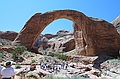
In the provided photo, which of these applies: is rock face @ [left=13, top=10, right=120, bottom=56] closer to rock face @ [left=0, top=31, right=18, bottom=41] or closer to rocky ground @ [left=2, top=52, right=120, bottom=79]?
rocky ground @ [left=2, top=52, right=120, bottom=79]

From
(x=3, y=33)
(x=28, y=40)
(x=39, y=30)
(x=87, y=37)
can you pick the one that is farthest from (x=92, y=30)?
(x=3, y=33)

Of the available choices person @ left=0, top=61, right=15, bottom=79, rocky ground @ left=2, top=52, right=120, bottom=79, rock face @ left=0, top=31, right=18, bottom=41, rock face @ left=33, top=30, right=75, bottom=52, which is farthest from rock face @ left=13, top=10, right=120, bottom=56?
person @ left=0, top=61, right=15, bottom=79

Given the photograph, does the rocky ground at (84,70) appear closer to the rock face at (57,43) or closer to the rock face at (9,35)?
the rock face at (57,43)

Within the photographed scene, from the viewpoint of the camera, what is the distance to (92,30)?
2386 cm

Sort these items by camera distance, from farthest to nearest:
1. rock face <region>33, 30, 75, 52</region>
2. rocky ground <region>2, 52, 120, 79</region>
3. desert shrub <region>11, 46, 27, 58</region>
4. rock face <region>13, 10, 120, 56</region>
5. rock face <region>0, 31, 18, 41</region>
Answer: rock face <region>33, 30, 75, 52</region>
rock face <region>0, 31, 18, 41</region>
rock face <region>13, 10, 120, 56</region>
desert shrub <region>11, 46, 27, 58</region>
rocky ground <region>2, 52, 120, 79</region>

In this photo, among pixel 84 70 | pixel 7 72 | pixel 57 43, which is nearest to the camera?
pixel 7 72

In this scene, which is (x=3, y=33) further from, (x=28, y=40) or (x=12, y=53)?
(x=12, y=53)

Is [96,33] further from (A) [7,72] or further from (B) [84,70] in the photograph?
(A) [7,72]

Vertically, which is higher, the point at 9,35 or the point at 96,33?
the point at 9,35

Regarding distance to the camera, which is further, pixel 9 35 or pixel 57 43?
pixel 57 43

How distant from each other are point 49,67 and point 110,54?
15.6 meters

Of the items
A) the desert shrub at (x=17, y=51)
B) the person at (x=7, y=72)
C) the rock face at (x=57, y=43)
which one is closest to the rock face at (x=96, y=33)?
the desert shrub at (x=17, y=51)

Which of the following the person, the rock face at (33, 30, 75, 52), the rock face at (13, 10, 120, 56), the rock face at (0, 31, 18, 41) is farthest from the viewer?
the rock face at (33, 30, 75, 52)

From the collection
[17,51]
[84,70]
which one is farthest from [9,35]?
[84,70]
